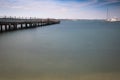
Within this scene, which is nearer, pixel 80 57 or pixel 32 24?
pixel 80 57

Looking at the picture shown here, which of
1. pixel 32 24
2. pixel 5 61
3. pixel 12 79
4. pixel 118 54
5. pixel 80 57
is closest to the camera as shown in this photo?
pixel 12 79

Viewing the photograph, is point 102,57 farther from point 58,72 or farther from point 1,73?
point 1,73

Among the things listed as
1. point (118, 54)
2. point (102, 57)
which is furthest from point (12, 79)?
point (118, 54)

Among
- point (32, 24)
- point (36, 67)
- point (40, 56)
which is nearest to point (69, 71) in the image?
point (36, 67)

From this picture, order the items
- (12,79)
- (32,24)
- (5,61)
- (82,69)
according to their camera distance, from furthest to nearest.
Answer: (32,24) < (5,61) < (82,69) < (12,79)

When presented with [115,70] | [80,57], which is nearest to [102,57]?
[80,57]

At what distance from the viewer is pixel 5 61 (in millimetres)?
4949

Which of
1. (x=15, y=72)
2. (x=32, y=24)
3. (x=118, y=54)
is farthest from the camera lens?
(x=32, y=24)

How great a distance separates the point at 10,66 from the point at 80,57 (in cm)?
174

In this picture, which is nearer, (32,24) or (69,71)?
(69,71)

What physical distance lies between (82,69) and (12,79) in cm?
135

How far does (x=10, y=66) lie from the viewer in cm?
455

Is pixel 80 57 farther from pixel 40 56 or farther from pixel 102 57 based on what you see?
pixel 40 56

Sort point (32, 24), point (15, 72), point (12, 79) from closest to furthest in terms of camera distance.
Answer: point (12, 79), point (15, 72), point (32, 24)
